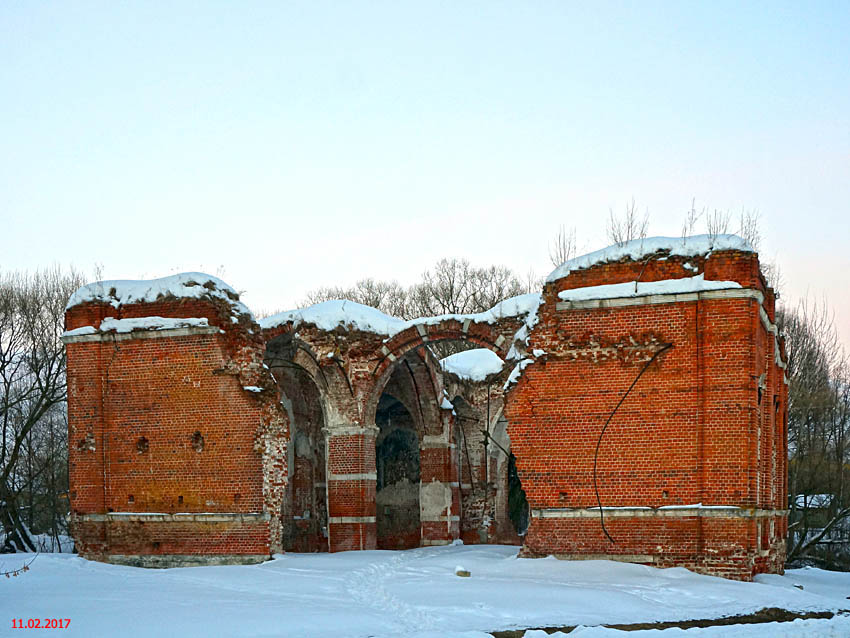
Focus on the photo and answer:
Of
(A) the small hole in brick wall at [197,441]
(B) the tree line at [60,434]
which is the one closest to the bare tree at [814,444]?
(B) the tree line at [60,434]

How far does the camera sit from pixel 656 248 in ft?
46.1

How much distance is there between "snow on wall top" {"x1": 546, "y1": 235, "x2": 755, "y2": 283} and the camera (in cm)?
1372

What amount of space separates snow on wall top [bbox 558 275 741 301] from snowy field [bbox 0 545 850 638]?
4.23 m

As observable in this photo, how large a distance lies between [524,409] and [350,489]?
669cm

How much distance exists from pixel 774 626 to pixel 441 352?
29124mm

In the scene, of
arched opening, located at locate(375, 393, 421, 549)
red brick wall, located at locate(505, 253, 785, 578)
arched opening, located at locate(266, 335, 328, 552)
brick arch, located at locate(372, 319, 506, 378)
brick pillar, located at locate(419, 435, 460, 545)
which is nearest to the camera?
red brick wall, located at locate(505, 253, 785, 578)

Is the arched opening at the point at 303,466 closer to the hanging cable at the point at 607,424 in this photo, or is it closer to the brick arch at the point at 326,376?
the brick arch at the point at 326,376

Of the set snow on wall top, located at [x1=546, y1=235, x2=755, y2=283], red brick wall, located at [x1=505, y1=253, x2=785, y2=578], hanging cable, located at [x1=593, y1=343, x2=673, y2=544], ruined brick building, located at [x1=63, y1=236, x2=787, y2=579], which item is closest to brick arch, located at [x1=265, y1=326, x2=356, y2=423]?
ruined brick building, located at [x1=63, y1=236, x2=787, y2=579]

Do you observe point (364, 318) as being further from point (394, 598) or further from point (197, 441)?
point (394, 598)

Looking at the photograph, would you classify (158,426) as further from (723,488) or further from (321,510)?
(723,488)

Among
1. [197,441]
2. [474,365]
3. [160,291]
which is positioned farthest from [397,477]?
[160,291]

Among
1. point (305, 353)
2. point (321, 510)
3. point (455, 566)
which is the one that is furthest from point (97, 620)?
point (321, 510)

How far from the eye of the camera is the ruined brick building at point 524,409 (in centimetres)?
1351

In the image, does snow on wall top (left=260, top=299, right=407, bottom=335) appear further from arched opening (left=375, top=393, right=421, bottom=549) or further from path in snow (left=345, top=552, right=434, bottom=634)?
path in snow (left=345, top=552, right=434, bottom=634)
